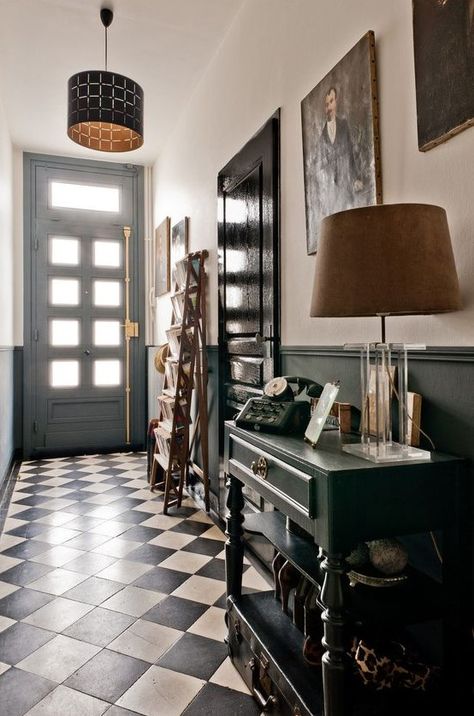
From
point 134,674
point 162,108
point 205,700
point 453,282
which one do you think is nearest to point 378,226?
point 453,282

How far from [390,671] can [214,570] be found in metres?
1.54

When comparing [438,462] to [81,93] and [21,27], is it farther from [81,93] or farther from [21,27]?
[21,27]

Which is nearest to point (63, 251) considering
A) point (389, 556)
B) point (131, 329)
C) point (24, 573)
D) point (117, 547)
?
point (131, 329)

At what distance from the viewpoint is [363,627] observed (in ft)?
4.10

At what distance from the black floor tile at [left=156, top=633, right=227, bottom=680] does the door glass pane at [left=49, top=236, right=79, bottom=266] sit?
15.0ft

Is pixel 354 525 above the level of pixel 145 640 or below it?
above

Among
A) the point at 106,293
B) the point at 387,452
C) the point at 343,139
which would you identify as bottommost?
the point at 387,452

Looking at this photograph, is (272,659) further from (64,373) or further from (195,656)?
(64,373)

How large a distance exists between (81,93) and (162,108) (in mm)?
1781

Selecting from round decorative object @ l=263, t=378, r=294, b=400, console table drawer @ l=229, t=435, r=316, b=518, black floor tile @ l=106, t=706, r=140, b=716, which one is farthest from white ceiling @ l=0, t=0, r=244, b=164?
black floor tile @ l=106, t=706, r=140, b=716

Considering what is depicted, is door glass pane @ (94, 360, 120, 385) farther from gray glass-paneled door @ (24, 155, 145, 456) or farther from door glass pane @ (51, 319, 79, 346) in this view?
door glass pane @ (51, 319, 79, 346)

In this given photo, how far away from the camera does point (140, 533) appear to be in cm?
327

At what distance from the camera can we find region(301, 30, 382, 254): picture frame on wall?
1744 millimetres

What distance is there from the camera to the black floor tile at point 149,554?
286 cm
